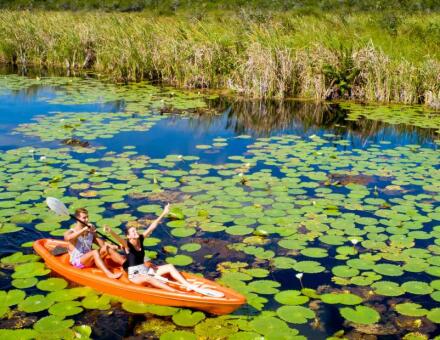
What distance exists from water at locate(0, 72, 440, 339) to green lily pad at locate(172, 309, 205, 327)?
0.42 ft

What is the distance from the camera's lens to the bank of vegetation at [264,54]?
45.8 ft

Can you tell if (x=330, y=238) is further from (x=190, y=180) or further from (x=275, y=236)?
(x=190, y=180)

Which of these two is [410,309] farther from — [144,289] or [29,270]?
[29,270]

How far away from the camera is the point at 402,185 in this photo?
7871mm

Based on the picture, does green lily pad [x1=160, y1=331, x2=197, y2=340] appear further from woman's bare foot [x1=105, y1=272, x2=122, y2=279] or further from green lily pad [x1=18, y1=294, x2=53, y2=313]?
green lily pad [x1=18, y1=294, x2=53, y2=313]

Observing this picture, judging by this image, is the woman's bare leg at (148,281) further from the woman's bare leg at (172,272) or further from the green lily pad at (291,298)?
the green lily pad at (291,298)

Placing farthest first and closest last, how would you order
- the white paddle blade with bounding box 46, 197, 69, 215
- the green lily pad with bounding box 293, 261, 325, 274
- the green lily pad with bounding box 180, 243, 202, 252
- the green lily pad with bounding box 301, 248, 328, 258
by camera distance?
1. the green lily pad with bounding box 180, 243, 202, 252
2. the green lily pad with bounding box 301, 248, 328, 258
3. the green lily pad with bounding box 293, 261, 325, 274
4. the white paddle blade with bounding box 46, 197, 69, 215

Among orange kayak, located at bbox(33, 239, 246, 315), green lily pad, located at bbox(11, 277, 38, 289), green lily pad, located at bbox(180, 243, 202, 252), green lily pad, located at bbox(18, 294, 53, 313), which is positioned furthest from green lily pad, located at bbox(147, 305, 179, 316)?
green lily pad, located at bbox(11, 277, 38, 289)

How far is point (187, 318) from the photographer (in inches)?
177

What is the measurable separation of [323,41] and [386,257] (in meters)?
10.1

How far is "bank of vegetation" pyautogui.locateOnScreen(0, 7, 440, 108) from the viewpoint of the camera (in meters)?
13.9

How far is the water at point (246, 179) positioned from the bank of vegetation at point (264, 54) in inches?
41.8

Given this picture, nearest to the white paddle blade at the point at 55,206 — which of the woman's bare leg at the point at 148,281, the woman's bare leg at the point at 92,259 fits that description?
the woman's bare leg at the point at 92,259

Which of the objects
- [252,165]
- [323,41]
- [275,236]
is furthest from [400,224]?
[323,41]
